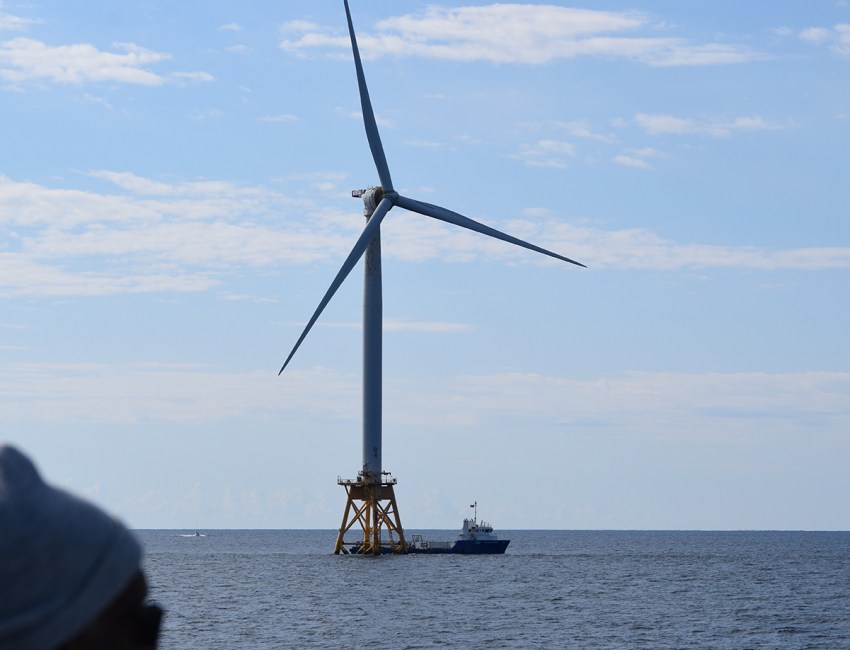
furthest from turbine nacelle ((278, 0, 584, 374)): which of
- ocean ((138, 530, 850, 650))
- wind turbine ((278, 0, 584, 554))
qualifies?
ocean ((138, 530, 850, 650))

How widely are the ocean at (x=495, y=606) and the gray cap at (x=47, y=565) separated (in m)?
52.6

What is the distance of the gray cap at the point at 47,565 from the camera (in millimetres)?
2566

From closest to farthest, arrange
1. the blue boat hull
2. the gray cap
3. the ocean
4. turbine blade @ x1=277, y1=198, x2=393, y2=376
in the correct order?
1. the gray cap
2. the ocean
3. turbine blade @ x1=277, y1=198, x2=393, y2=376
4. the blue boat hull

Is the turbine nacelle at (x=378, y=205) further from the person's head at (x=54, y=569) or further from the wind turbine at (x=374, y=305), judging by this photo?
the person's head at (x=54, y=569)

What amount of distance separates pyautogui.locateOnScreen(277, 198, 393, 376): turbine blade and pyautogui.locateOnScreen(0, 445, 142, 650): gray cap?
117959 mm

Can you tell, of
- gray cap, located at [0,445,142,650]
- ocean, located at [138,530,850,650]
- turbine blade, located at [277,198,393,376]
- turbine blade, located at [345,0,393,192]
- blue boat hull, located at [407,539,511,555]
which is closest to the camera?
gray cap, located at [0,445,142,650]

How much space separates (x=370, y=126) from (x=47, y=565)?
136 m

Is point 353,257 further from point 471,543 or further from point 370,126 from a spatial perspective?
point 471,543

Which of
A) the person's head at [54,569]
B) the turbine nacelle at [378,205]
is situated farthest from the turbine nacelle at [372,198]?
the person's head at [54,569]

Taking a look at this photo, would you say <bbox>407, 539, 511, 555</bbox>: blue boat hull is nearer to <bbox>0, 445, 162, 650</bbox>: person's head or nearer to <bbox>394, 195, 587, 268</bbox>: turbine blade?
<bbox>394, 195, 587, 268</bbox>: turbine blade

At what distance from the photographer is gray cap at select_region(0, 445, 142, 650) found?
2566mm

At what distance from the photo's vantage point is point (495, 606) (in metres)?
102

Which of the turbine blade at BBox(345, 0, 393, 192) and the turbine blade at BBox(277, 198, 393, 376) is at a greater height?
the turbine blade at BBox(345, 0, 393, 192)

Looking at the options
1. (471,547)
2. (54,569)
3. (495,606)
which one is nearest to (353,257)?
(495,606)
